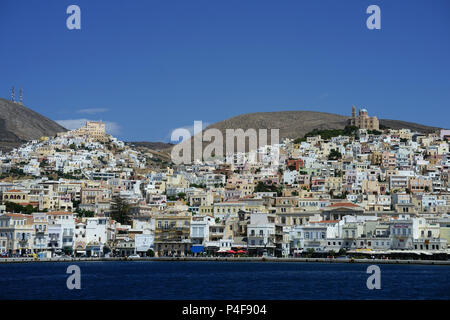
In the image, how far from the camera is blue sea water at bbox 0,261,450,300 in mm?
47812

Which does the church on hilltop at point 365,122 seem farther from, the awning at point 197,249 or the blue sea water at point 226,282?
the blue sea water at point 226,282

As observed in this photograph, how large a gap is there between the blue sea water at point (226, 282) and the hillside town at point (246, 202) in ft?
28.6

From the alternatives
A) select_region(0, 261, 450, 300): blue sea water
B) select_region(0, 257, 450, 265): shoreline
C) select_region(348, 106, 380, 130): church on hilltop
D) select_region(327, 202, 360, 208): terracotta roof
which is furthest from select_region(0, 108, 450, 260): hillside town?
select_region(0, 261, 450, 300): blue sea water

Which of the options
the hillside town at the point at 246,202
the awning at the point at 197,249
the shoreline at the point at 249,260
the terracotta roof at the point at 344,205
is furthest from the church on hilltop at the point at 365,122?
the shoreline at the point at 249,260

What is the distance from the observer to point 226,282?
56.2 m

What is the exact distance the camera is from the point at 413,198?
99.8 meters

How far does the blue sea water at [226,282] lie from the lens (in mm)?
47812

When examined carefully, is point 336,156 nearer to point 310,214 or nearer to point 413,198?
point 413,198

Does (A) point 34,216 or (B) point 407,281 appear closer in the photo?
(B) point 407,281

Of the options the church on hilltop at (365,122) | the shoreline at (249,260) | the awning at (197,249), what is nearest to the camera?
the shoreline at (249,260)

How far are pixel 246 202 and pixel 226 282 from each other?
43596 mm

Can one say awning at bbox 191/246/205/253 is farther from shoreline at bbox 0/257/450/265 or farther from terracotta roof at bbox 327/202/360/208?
terracotta roof at bbox 327/202/360/208

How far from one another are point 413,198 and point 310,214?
15628 mm

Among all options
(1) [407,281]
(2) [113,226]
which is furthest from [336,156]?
(1) [407,281]
